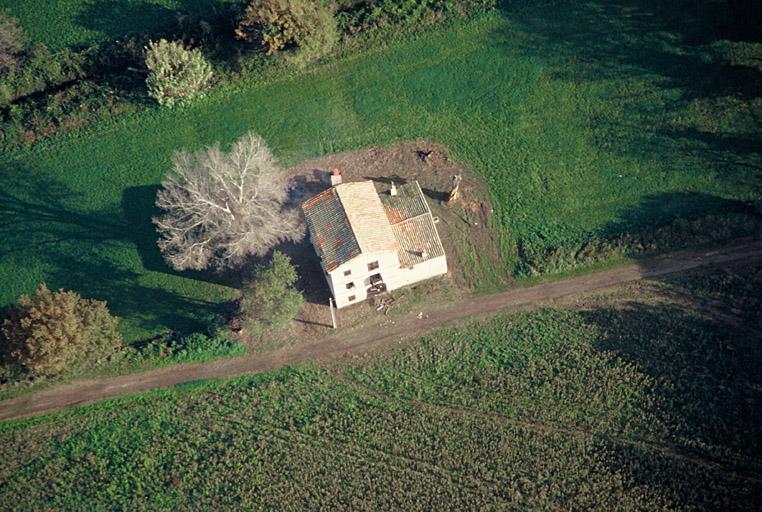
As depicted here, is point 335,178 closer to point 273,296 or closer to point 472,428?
point 273,296

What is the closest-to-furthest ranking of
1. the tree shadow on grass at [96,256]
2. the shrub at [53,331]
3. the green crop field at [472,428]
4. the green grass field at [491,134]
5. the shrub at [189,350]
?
the green crop field at [472,428], the shrub at [53,331], the shrub at [189,350], the tree shadow on grass at [96,256], the green grass field at [491,134]

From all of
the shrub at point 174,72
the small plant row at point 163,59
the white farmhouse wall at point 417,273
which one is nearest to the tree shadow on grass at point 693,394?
the white farmhouse wall at point 417,273

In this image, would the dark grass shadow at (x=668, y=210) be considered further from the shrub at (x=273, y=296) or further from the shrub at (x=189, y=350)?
the shrub at (x=189, y=350)

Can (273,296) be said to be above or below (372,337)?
above

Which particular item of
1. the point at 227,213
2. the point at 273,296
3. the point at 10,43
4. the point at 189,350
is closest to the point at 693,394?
the point at 273,296

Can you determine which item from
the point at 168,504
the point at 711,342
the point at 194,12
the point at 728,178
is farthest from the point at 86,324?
the point at 728,178

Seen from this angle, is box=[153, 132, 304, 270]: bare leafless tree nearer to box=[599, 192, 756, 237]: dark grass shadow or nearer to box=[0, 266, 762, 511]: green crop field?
box=[0, 266, 762, 511]: green crop field
